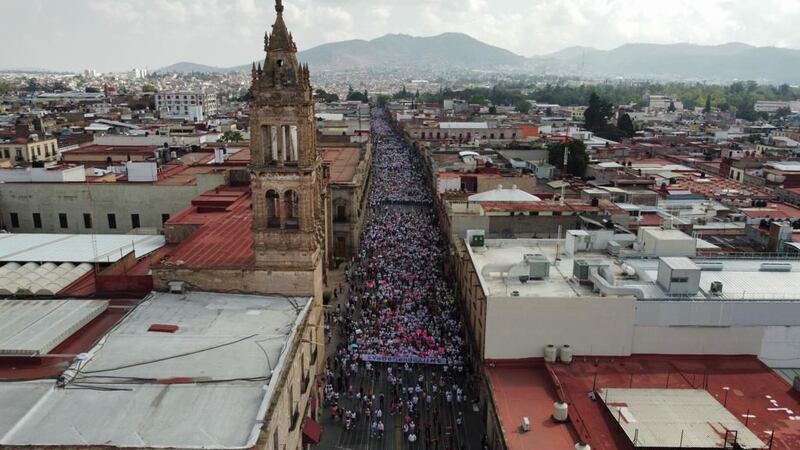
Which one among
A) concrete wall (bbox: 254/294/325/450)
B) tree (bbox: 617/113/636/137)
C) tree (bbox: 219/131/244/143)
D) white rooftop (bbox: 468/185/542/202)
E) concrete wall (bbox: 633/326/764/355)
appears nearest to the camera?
concrete wall (bbox: 254/294/325/450)

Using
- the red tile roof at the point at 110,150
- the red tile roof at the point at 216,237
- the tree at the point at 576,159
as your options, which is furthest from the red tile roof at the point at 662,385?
the red tile roof at the point at 110,150

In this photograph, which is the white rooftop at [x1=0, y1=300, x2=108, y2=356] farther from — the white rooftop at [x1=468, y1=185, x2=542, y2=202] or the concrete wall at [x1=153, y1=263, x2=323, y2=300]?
the white rooftop at [x1=468, y1=185, x2=542, y2=202]

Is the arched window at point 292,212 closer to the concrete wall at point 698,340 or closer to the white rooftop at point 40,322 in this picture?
the white rooftop at point 40,322

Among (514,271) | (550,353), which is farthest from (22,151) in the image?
(550,353)

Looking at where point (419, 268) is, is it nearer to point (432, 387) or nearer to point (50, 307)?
point (432, 387)

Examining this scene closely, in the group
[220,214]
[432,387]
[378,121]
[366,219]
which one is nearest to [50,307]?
[220,214]

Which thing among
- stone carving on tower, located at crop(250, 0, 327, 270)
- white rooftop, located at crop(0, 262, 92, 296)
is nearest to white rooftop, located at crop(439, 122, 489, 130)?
white rooftop, located at crop(0, 262, 92, 296)
